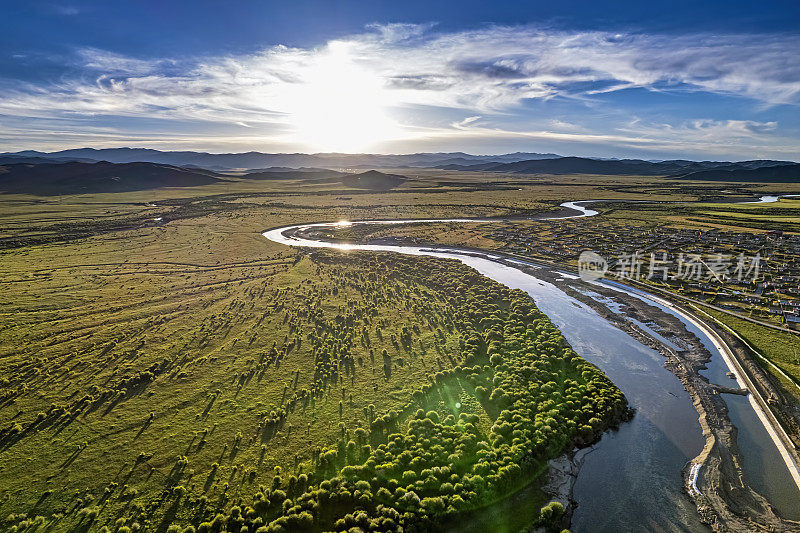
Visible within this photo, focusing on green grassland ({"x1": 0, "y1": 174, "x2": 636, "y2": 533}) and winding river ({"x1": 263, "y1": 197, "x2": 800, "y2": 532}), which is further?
green grassland ({"x1": 0, "y1": 174, "x2": 636, "y2": 533})

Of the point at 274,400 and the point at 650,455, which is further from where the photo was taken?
the point at 274,400

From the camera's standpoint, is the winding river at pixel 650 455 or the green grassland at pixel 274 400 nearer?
the winding river at pixel 650 455

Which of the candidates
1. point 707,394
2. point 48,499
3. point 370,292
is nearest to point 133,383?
point 48,499

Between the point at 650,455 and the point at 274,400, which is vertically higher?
the point at 274,400
